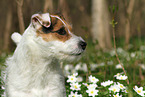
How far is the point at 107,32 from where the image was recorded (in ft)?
33.1

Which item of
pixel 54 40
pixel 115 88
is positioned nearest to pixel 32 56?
pixel 54 40

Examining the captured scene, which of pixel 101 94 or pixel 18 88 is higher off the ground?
pixel 101 94

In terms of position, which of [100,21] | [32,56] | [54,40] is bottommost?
[32,56]

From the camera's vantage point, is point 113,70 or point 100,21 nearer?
point 113,70

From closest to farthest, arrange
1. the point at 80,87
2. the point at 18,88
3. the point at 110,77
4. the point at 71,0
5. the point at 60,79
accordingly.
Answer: the point at 18,88, the point at 60,79, the point at 80,87, the point at 110,77, the point at 71,0

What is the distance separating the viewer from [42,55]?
2.74 metres

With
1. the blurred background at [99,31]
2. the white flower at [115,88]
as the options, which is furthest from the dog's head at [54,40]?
the white flower at [115,88]

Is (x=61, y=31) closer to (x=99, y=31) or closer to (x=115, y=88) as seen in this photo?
(x=115, y=88)

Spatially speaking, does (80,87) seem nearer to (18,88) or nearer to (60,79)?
(60,79)

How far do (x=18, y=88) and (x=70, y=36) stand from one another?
3.36 ft

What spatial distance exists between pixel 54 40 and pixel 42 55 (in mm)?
283

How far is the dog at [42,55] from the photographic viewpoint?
2668mm

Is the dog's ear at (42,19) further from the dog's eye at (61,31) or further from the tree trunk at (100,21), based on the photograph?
the tree trunk at (100,21)

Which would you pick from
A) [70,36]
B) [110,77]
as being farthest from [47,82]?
[110,77]
